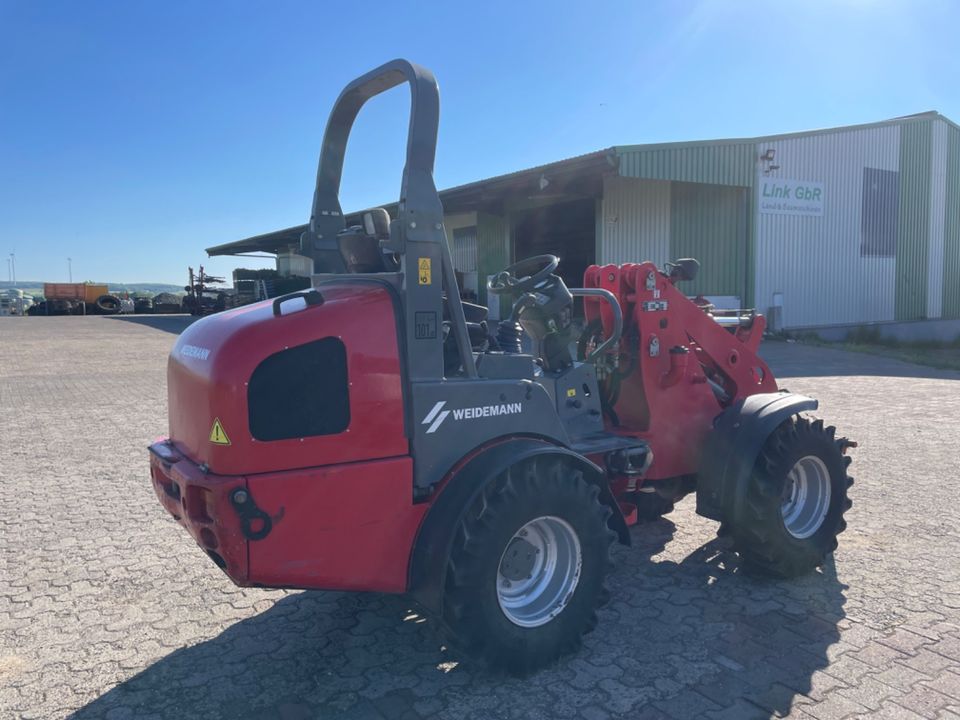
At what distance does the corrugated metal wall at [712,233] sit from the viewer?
19344 millimetres

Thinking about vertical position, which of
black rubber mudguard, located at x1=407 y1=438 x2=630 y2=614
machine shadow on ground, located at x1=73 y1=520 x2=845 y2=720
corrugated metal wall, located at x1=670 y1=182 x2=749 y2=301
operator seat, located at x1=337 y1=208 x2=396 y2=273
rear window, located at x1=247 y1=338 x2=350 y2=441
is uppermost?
corrugated metal wall, located at x1=670 y1=182 x2=749 y2=301

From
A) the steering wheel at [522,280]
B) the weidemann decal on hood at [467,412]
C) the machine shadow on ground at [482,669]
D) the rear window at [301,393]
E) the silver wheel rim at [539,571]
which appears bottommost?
the machine shadow on ground at [482,669]

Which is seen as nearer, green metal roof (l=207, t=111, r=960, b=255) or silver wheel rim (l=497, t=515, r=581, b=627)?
silver wheel rim (l=497, t=515, r=581, b=627)

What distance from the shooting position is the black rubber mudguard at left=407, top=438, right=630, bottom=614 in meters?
3.06

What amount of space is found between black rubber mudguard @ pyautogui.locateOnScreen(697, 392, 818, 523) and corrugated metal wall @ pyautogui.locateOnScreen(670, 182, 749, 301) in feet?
50.8

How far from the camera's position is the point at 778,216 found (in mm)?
19797

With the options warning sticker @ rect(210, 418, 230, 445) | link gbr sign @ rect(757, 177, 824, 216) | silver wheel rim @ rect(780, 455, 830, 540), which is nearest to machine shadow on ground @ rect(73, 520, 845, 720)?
silver wheel rim @ rect(780, 455, 830, 540)

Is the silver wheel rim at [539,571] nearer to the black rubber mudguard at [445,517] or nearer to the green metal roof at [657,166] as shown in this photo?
the black rubber mudguard at [445,517]

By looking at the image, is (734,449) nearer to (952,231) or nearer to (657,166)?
(657,166)

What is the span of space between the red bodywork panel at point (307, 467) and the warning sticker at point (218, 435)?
1 centimetres

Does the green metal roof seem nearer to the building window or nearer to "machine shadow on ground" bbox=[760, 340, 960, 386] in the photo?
the building window

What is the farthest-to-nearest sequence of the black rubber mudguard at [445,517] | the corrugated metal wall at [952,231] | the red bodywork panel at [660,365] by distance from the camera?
the corrugated metal wall at [952,231] < the red bodywork panel at [660,365] < the black rubber mudguard at [445,517]

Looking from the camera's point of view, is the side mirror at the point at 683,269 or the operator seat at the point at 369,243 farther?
the side mirror at the point at 683,269

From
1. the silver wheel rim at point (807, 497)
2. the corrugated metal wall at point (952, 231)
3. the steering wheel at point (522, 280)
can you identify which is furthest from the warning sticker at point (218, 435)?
the corrugated metal wall at point (952, 231)
